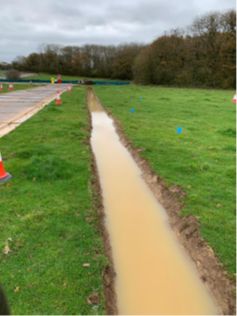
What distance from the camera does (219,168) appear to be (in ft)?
18.5

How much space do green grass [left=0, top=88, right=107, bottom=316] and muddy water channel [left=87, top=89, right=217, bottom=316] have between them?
390 mm

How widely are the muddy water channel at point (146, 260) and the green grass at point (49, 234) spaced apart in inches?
15.3

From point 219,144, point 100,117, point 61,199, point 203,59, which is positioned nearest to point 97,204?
point 61,199

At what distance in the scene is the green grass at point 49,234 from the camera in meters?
2.52

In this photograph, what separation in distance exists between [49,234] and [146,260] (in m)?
1.49

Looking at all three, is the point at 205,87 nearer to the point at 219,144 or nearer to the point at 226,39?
the point at 226,39

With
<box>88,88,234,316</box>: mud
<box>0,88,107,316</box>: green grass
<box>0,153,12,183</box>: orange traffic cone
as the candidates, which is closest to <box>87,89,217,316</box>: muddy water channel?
<box>88,88,234,316</box>: mud

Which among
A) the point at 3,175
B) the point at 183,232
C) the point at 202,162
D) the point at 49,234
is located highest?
the point at 3,175

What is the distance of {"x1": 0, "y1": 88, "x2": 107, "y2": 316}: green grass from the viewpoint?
2.52m

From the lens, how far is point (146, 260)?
3.35 metres

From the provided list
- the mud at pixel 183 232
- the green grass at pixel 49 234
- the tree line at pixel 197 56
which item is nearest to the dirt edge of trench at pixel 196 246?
the mud at pixel 183 232

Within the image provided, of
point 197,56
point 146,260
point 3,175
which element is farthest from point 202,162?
point 197,56

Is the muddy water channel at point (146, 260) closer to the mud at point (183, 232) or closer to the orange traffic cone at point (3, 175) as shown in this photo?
the mud at point (183, 232)

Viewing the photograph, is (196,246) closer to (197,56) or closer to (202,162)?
(202,162)
